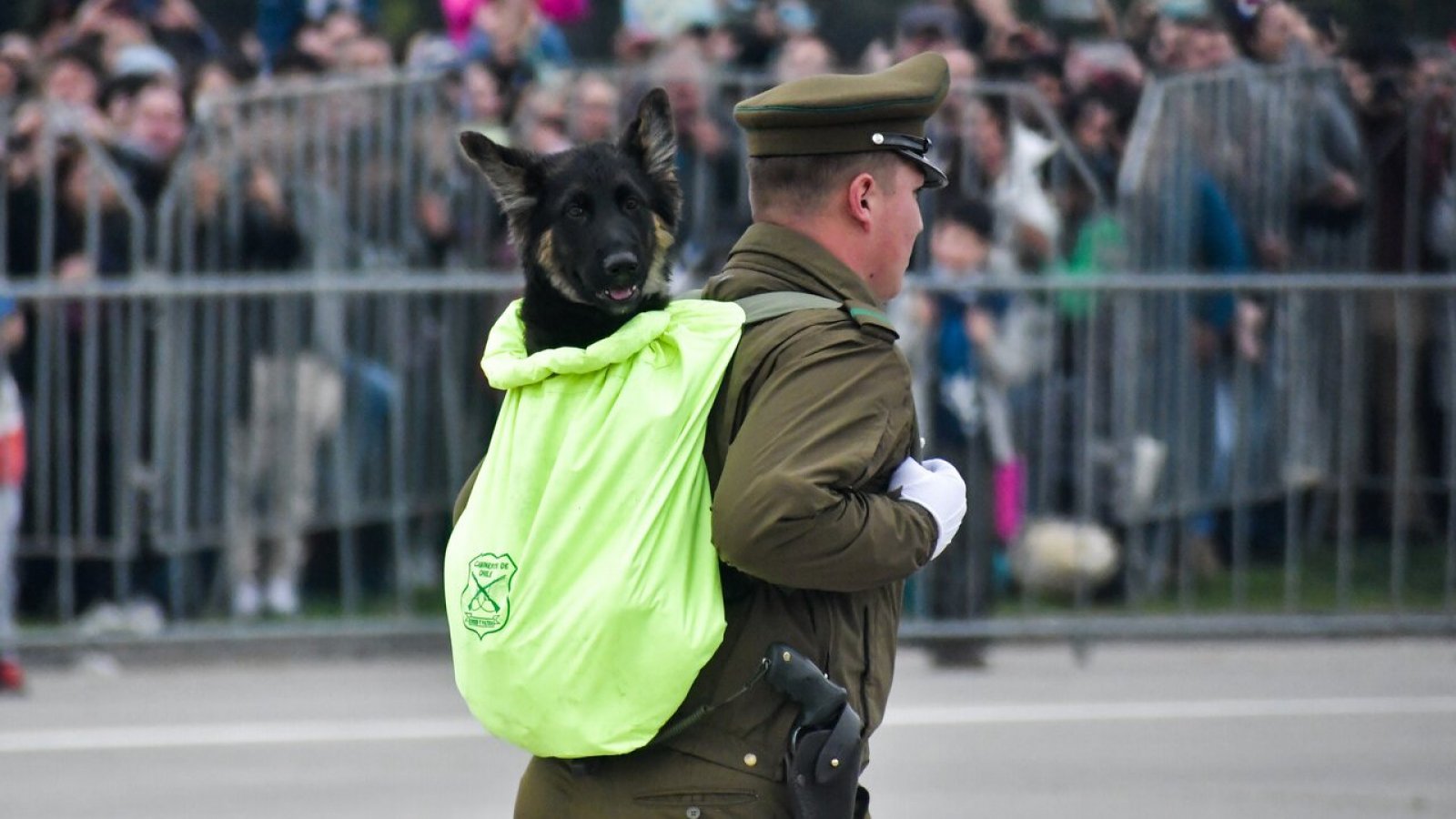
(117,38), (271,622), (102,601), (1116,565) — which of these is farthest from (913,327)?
(117,38)

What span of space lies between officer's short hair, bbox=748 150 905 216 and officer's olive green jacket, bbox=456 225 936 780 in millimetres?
49

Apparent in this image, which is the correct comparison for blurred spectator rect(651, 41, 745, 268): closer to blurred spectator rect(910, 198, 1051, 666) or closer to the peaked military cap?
blurred spectator rect(910, 198, 1051, 666)

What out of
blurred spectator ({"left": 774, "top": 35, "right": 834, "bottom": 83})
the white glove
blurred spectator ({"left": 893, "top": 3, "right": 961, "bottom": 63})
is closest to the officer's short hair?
the white glove

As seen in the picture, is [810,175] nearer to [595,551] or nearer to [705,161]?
[595,551]

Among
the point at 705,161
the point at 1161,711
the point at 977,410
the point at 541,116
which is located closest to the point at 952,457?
the point at 977,410

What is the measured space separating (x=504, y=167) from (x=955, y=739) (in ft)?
16.5

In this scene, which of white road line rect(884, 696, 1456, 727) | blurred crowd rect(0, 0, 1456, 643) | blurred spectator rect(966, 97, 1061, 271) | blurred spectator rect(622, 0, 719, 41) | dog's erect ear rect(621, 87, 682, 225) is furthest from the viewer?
blurred spectator rect(622, 0, 719, 41)

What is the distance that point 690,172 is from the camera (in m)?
9.81

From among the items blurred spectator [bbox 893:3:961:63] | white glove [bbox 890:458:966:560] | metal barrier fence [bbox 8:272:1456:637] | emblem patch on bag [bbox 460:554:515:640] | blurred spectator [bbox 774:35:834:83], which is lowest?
metal barrier fence [bbox 8:272:1456:637]

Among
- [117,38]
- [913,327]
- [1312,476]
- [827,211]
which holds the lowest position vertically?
[1312,476]

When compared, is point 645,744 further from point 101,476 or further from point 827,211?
point 101,476

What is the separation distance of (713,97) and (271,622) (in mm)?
3077

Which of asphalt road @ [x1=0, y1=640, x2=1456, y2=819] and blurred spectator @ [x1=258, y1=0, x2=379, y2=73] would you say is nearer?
asphalt road @ [x1=0, y1=640, x2=1456, y2=819]

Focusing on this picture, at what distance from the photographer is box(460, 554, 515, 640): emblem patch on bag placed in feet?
10.1
